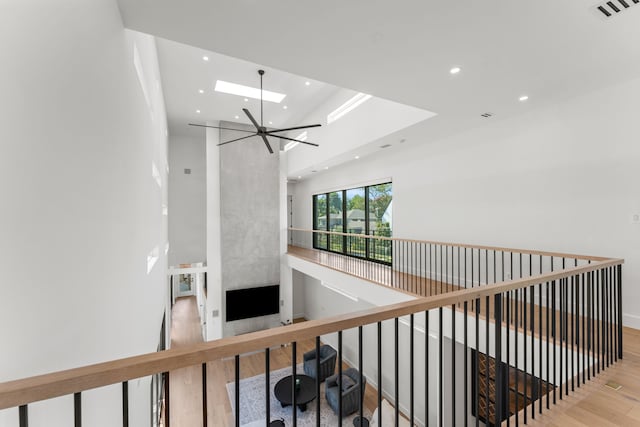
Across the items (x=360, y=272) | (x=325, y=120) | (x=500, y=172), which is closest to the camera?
(x=500, y=172)

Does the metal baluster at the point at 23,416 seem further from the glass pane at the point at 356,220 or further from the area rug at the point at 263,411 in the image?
the glass pane at the point at 356,220

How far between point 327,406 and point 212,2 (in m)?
7.36

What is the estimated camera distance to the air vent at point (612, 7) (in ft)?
7.47

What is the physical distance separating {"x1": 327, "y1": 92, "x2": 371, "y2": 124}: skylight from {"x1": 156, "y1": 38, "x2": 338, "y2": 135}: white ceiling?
46cm

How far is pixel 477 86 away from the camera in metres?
3.61

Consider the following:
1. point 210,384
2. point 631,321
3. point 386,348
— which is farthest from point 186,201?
point 631,321

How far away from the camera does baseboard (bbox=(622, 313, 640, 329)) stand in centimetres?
361

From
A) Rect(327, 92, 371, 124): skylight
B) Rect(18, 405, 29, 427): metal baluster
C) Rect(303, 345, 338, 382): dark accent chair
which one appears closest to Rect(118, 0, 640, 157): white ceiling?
Rect(327, 92, 371, 124): skylight

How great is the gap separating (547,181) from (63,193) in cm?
568

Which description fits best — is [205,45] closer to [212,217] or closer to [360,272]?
[360,272]

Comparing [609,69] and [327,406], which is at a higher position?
[609,69]

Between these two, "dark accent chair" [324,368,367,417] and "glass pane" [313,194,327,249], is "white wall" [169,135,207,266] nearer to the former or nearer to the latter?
"glass pane" [313,194,327,249]

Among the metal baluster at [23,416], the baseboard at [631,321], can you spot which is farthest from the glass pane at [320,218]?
the metal baluster at [23,416]

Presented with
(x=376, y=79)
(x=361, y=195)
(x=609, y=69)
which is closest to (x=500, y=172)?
(x=609, y=69)
